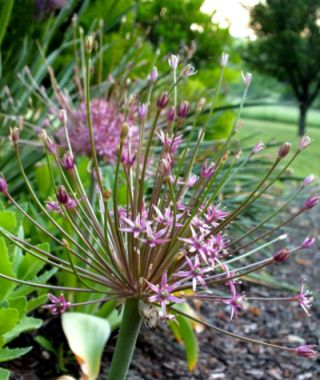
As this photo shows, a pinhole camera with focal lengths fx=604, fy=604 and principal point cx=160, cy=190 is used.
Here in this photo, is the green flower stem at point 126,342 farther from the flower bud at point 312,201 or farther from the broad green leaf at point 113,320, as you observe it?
the broad green leaf at point 113,320

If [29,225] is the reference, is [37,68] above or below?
above

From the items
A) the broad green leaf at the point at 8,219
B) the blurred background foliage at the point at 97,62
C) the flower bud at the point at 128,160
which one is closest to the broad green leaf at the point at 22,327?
the blurred background foliage at the point at 97,62

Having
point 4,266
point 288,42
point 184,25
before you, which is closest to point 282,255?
point 4,266

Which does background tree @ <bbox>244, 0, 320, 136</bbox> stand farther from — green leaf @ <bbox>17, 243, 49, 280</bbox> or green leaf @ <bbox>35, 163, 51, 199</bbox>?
green leaf @ <bbox>17, 243, 49, 280</bbox>

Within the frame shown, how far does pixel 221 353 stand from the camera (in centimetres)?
259

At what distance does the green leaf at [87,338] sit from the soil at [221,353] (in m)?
0.11

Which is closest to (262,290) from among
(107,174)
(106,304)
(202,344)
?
(202,344)

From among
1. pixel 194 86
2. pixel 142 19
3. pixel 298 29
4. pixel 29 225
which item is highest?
pixel 298 29

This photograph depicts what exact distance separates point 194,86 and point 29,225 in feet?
8.04

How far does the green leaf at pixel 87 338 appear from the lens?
5.25ft

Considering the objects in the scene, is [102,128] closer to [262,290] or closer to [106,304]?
[106,304]

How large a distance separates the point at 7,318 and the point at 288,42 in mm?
25572

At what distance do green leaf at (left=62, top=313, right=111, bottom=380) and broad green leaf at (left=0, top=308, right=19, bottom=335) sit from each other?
296mm

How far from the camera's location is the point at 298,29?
83.5 ft
